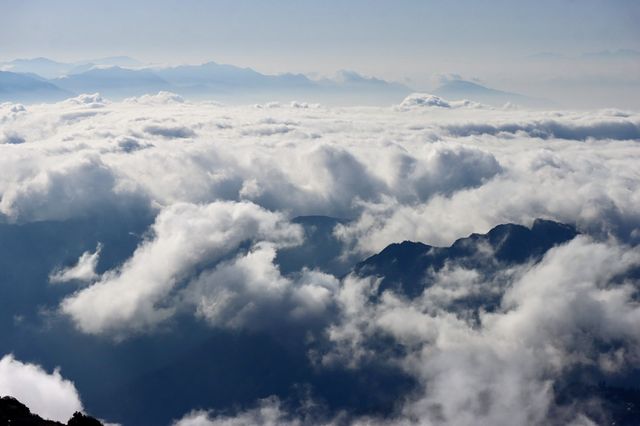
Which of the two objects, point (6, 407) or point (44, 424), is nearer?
point (44, 424)

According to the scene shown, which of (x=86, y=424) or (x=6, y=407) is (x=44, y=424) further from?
(x=6, y=407)

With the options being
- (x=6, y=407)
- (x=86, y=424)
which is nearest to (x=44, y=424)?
(x=86, y=424)
